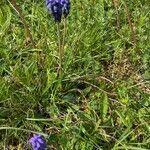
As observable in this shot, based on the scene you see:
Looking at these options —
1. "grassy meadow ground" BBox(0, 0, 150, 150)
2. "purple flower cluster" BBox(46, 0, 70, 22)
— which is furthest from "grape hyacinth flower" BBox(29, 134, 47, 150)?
"purple flower cluster" BBox(46, 0, 70, 22)

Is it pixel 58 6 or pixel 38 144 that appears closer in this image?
pixel 38 144

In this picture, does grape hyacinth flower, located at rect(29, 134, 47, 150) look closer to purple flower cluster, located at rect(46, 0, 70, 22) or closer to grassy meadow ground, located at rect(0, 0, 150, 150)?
grassy meadow ground, located at rect(0, 0, 150, 150)

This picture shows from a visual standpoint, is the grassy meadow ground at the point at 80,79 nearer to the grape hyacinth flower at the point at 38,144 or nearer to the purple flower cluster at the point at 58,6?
the grape hyacinth flower at the point at 38,144

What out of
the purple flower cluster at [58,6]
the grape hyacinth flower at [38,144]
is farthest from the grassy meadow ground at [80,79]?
the purple flower cluster at [58,6]

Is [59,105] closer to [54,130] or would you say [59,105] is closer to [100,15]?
[54,130]

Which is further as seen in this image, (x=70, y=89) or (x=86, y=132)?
(x=70, y=89)

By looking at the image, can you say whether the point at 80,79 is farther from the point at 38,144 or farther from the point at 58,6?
the point at 38,144

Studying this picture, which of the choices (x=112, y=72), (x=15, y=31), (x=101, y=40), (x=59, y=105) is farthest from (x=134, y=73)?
(x=15, y=31)

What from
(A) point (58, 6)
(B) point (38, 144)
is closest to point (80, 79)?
(A) point (58, 6)
